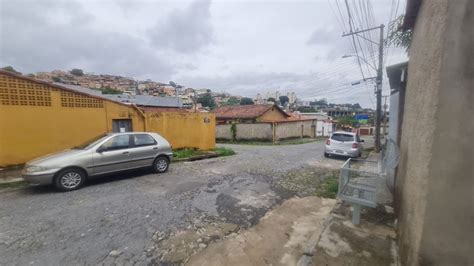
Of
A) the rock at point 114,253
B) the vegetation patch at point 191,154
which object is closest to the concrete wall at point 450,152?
the rock at point 114,253

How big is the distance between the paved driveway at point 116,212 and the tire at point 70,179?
0.68 ft

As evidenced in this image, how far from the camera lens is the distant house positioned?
25.3m

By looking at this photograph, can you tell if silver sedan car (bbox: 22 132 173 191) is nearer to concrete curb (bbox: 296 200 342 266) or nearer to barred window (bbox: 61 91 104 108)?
barred window (bbox: 61 91 104 108)

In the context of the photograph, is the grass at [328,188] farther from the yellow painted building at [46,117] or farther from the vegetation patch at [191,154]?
the yellow painted building at [46,117]

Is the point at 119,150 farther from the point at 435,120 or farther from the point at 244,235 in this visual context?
Result: the point at 435,120

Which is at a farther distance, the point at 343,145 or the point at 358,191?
the point at 343,145

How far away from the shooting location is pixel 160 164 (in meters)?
8.20

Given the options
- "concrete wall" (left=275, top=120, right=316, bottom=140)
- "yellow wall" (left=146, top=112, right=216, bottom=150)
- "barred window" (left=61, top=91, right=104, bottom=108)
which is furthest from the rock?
"concrete wall" (left=275, top=120, right=316, bottom=140)

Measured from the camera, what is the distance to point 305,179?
25.4ft

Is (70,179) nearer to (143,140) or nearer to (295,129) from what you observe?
(143,140)

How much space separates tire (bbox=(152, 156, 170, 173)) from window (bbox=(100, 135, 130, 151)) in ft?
3.98

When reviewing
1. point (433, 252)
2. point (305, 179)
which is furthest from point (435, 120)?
point (305, 179)

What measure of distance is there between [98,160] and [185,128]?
6.59m

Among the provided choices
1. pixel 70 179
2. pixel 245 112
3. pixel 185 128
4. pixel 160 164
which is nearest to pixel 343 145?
pixel 185 128
